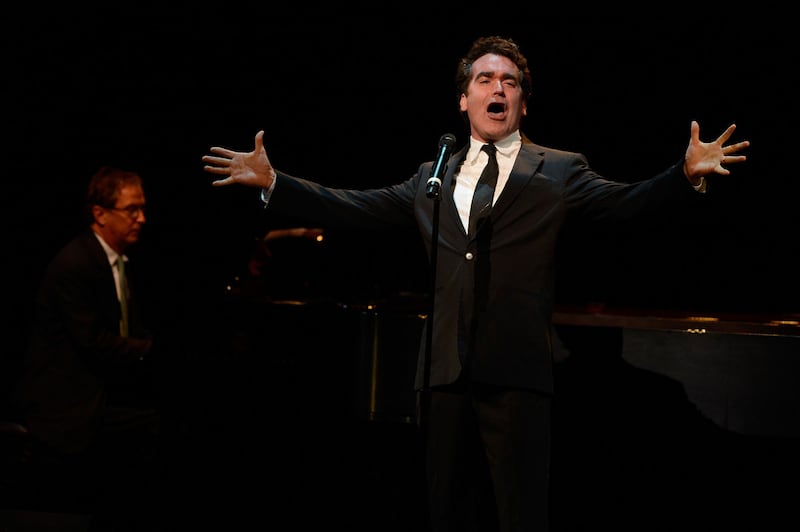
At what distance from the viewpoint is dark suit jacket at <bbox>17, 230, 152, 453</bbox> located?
320 centimetres

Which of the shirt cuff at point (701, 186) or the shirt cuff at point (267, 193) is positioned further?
the shirt cuff at point (267, 193)

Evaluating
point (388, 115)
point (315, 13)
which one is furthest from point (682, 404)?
point (315, 13)

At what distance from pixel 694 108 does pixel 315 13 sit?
232cm

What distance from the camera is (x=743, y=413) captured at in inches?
120

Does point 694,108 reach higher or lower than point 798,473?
higher

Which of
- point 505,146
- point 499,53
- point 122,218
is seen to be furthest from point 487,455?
point 122,218

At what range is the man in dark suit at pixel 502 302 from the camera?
6.44 ft

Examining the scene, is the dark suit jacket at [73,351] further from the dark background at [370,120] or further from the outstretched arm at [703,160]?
the outstretched arm at [703,160]

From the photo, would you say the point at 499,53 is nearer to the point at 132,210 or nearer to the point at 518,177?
the point at 518,177

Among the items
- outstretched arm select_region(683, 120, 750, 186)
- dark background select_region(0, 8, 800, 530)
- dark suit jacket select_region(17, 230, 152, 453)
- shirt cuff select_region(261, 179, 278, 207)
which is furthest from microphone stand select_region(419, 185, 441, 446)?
dark suit jacket select_region(17, 230, 152, 453)

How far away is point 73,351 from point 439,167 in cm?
220

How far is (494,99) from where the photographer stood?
87.5 inches

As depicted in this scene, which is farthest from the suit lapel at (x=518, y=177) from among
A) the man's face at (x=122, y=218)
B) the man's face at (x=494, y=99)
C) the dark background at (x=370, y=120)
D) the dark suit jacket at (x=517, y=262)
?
the man's face at (x=122, y=218)

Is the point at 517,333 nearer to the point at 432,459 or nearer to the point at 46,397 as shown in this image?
the point at 432,459
